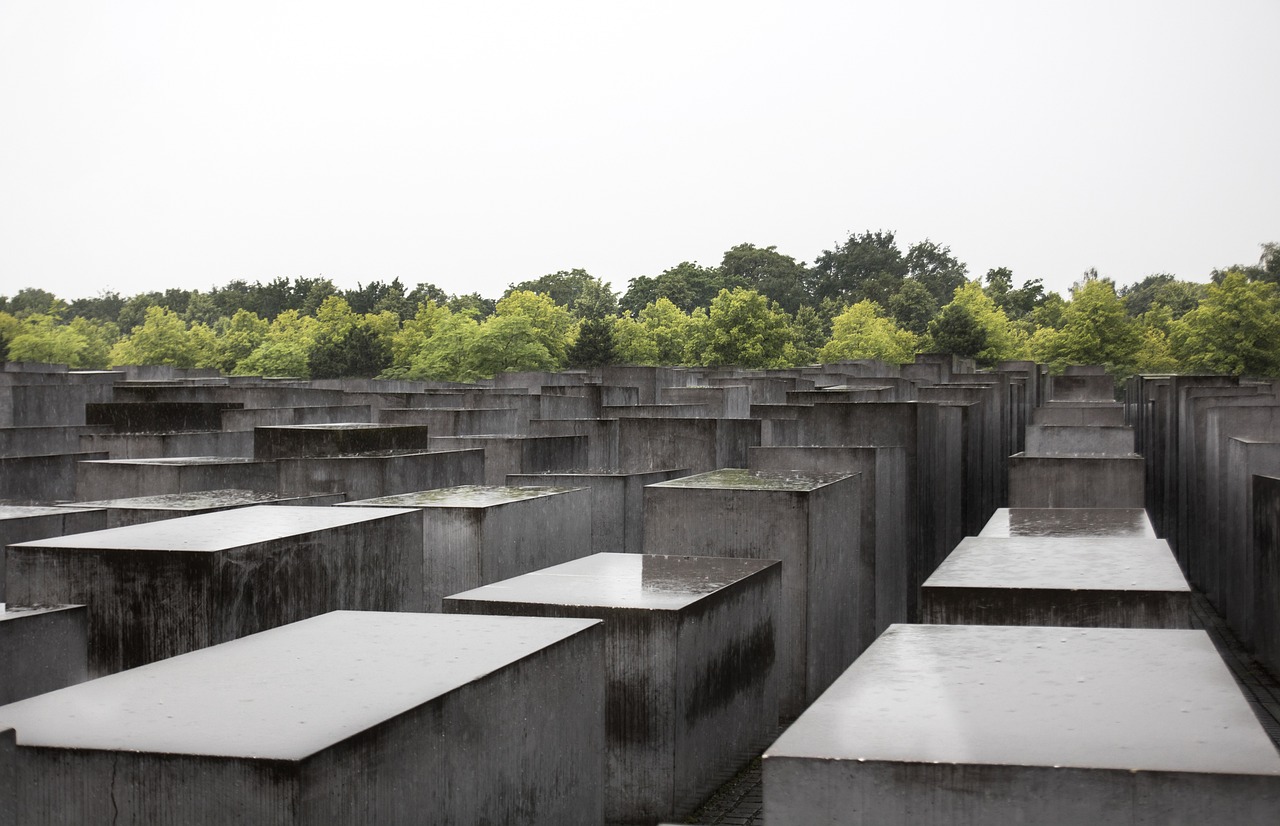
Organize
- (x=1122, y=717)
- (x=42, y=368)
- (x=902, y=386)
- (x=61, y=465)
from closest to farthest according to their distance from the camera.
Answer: (x=1122, y=717)
(x=61, y=465)
(x=902, y=386)
(x=42, y=368)

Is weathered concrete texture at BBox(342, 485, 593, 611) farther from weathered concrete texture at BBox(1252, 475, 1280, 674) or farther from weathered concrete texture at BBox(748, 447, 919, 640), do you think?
weathered concrete texture at BBox(1252, 475, 1280, 674)

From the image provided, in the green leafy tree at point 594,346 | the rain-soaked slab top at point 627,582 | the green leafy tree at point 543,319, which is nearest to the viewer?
the rain-soaked slab top at point 627,582

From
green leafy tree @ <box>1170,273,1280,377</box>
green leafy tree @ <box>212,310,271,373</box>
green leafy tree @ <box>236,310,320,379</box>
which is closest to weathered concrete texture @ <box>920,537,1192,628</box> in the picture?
green leafy tree @ <box>1170,273,1280,377</box>

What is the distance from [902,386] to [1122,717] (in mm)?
17366

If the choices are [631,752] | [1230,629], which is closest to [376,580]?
[631,752]

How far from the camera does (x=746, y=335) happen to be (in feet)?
172

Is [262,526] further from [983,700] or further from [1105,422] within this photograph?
[1105,422]

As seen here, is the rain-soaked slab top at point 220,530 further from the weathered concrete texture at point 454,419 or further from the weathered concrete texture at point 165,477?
the weathered concrete texture at point 454,419

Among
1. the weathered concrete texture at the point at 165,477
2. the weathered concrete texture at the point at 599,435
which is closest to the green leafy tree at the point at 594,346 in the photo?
the weathered concrete texture at the point at 599,435

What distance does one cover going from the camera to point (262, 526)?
661cm

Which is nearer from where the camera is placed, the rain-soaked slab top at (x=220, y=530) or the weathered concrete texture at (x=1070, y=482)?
the rain-soaked slab top at (x=220, y=530)

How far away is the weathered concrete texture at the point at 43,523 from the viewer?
7969 mm

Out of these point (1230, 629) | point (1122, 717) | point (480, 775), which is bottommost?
point (1230, 629)

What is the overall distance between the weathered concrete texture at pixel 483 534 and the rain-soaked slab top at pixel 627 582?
64 cm
